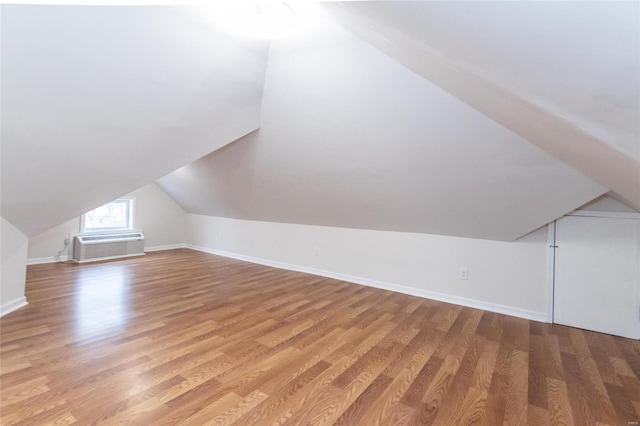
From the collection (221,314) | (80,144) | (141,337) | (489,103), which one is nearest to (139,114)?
(80,144)

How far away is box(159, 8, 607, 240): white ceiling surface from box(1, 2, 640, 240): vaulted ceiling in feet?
0.05

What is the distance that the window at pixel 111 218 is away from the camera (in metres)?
5.51

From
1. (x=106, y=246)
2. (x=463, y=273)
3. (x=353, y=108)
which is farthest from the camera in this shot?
(x=106, y=246)

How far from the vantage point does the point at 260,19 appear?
1990 millimetres

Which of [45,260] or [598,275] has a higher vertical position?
[598,275]

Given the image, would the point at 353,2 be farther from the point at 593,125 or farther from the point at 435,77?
the point at 593,125

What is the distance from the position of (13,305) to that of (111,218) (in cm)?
321

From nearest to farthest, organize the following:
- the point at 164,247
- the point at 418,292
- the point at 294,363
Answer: the point at 294,363, the point at 418,292, the point at 164,247

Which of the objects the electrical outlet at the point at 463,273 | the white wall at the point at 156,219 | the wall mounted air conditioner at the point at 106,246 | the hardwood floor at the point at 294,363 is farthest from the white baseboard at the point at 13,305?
the electrical outlet at the point at 463,273

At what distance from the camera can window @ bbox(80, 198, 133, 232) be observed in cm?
551

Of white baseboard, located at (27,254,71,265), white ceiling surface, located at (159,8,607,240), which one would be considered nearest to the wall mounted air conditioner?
white baseboard, located at (27,254,71,265)

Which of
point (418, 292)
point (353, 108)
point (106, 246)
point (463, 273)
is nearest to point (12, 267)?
point (106, 246)

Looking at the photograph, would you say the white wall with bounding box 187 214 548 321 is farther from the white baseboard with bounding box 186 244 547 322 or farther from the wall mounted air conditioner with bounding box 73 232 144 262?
the wall mounted air conditioner with bounding box 73 232 144 262

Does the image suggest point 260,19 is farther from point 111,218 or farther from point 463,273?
point 111,218
